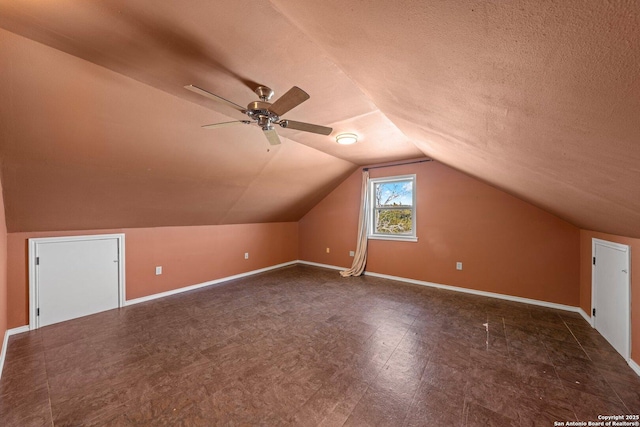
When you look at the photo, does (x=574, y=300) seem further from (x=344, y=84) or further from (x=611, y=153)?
(x=344, y=84)

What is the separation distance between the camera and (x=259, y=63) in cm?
164

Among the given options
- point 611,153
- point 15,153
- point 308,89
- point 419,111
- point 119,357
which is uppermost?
point 308,89

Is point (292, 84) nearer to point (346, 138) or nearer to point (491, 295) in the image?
point (346, 138)

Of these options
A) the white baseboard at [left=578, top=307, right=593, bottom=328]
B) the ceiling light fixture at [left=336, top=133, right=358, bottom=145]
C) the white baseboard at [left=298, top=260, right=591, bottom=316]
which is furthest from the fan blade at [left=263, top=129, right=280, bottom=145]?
the white baseboard at [left=578, top=307, right=593, bottom=328]

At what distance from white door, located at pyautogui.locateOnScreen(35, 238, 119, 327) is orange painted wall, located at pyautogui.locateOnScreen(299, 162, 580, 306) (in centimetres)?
413

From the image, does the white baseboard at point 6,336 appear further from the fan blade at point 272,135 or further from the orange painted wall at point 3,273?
the fan blade at point 272,135

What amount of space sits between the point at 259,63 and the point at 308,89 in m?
0.46

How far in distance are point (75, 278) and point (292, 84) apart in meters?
3.62

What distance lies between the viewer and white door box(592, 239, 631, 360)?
2178mm

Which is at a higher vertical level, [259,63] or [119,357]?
[259,63]

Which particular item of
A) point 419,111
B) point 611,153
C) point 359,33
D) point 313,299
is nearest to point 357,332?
point 313,299

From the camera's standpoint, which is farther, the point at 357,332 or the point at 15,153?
the point at 357,332

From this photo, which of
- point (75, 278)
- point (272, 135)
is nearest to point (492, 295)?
point (272, 135)

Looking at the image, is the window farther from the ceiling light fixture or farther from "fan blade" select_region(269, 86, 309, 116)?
"fan blade" select_region(269, 86, 309, 116)
